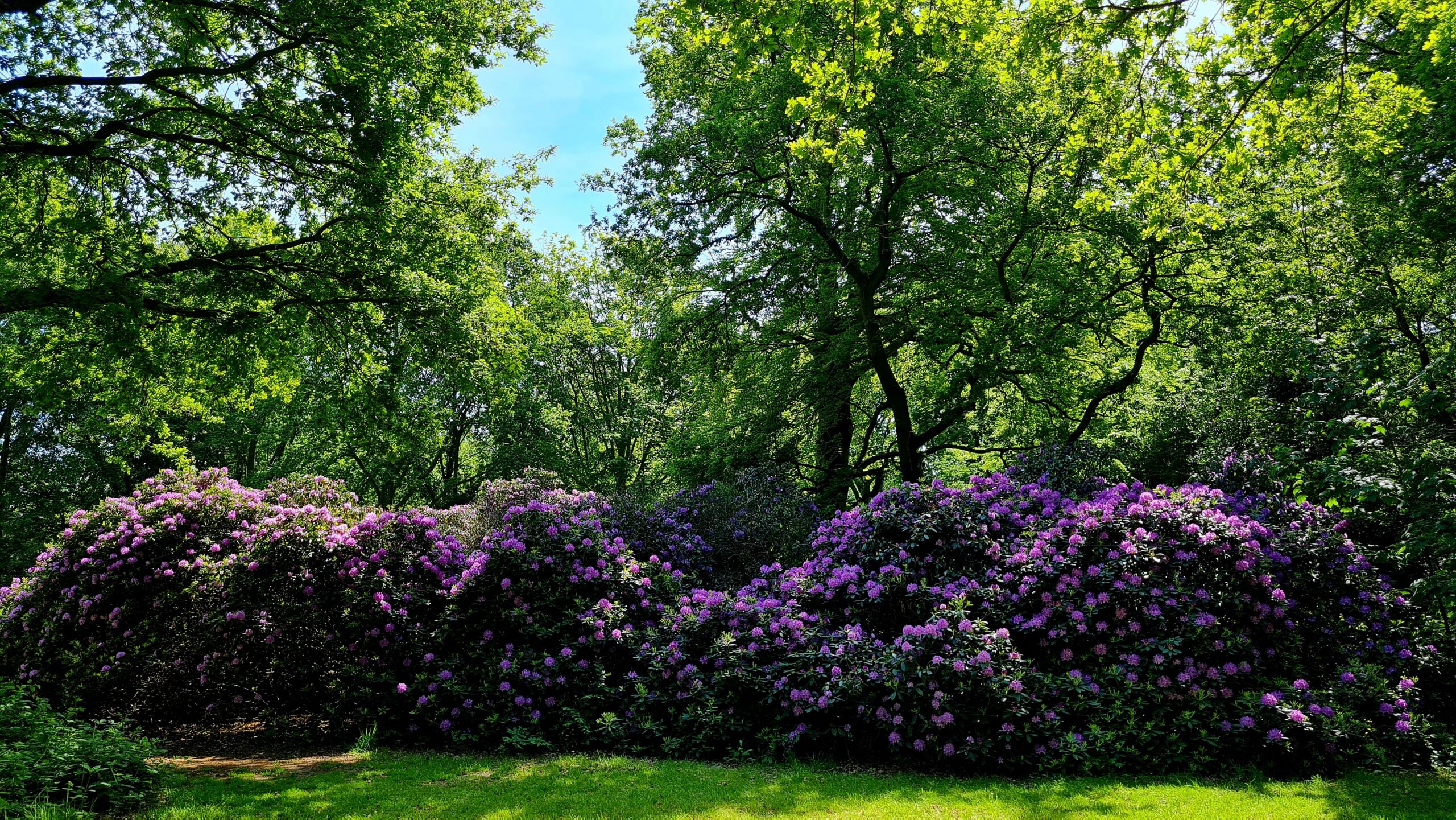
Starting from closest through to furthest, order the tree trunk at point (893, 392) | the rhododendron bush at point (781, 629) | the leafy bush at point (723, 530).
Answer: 1. the rhododendron bush at point (781, 629)
2. the leafy bush at point (723, 530)
3. the tree trunk at point (893, 392)

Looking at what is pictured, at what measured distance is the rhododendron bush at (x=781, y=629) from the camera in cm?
634

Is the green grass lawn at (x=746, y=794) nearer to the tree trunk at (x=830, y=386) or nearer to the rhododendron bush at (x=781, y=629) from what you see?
the rhododendron bush at (x=781, y=629)

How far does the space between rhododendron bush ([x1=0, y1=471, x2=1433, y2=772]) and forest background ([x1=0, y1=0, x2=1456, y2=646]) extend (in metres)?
1.14

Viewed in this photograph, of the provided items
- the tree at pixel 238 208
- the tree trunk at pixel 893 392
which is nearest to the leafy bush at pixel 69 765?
the tree at pixel 238 208

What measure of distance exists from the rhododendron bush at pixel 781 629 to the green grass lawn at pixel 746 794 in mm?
432

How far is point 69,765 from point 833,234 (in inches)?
451

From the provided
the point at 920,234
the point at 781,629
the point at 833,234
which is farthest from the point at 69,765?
the point at 920,234

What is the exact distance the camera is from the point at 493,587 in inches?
320

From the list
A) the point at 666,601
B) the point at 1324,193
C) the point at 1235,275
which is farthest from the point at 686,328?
the point at 1324,193

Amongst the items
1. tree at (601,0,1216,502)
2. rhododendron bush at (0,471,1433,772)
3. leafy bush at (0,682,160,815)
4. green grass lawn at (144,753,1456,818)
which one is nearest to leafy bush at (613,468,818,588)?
rhododendron bush at (0,471,1433,772)

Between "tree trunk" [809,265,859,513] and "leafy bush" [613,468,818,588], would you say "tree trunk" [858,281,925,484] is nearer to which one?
"tree trunk" [809,265,859,513]

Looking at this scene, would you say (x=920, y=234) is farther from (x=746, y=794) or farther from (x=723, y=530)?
(x=746, y=794)

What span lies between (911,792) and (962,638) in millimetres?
1457

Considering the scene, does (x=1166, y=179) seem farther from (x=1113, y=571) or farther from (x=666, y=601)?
(x=666, y=601)
